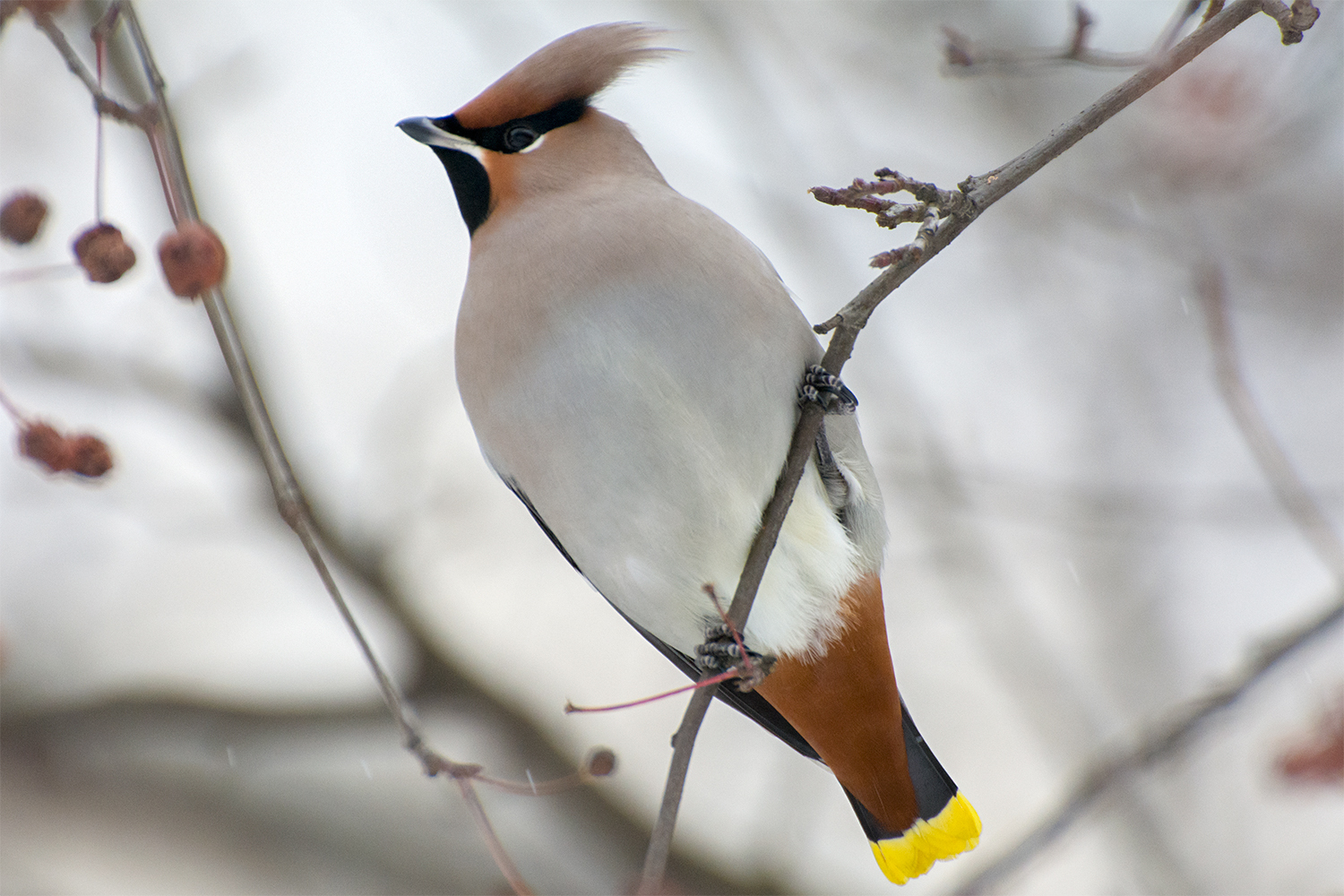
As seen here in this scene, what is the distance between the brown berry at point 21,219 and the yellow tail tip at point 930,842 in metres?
2.29

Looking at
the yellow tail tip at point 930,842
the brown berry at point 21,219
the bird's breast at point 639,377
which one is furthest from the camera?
the yellow tail tip at point 930,842

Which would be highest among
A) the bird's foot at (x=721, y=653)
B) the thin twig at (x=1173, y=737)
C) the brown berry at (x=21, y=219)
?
the brown berry at (x=21, y=219)

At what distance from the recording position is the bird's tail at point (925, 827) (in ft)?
9.99

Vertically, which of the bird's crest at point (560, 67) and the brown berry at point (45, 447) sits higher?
the bird's crest at point (560, 67)

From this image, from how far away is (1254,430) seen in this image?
277cm

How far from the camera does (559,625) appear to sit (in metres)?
7.95

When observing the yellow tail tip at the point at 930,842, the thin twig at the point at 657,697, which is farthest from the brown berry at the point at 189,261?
the yellow tail tip at the point at 930,842

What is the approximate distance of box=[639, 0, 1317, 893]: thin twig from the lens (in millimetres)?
1830

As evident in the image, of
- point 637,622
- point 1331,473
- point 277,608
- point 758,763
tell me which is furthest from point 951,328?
point 637,622

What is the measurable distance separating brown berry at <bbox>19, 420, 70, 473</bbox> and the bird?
2.93 ft

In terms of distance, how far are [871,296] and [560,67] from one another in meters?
1.24

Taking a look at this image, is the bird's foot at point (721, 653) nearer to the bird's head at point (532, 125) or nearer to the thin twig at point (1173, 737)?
the thin twig at point (1173, 737)

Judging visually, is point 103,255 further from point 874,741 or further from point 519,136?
point 874,741

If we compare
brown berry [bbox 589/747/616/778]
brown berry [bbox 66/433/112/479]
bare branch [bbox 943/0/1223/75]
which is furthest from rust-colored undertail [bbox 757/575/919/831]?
brown berry [bbox 66/433/112/479]
